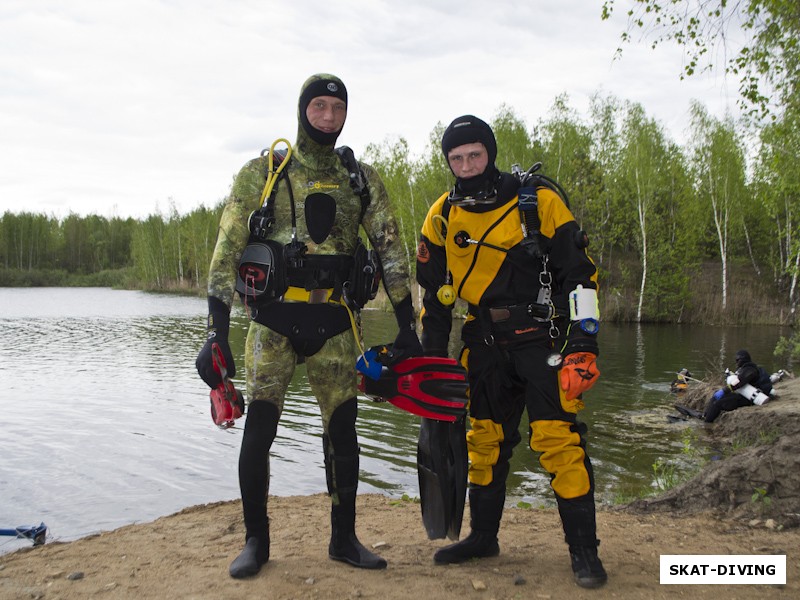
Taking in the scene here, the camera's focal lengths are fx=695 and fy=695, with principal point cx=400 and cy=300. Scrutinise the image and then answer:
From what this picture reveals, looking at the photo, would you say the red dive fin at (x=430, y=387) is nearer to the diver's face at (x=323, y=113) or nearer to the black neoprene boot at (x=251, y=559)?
the black neoprene boot at (x=251, y=559)

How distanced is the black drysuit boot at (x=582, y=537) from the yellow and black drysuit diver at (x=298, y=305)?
1037 millimetres

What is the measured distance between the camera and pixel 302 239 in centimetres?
374

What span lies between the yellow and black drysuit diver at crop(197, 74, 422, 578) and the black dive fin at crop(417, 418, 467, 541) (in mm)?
405

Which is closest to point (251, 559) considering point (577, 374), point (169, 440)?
point (577, 374)

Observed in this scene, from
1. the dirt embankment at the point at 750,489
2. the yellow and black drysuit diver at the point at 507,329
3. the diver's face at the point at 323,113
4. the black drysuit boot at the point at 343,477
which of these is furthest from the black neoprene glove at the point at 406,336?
the dirt embankment at the point at 750,489

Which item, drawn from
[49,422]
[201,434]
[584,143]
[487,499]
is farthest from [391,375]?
[584,143]

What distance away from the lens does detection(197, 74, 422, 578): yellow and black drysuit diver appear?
143 inches

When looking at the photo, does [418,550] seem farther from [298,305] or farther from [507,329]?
[298,305]

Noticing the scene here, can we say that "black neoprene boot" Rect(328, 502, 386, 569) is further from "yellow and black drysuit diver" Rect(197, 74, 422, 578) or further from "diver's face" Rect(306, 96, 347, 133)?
"diver's face" Rect(306, 96, 347, 133)

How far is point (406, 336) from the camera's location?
389 cm

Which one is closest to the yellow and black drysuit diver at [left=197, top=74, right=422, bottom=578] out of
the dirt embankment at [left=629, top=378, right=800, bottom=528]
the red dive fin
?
the red dive fin

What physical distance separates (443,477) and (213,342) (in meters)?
1.45

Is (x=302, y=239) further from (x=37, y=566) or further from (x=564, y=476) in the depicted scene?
(x=37, y=566)

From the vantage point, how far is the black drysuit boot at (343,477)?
3793mm
